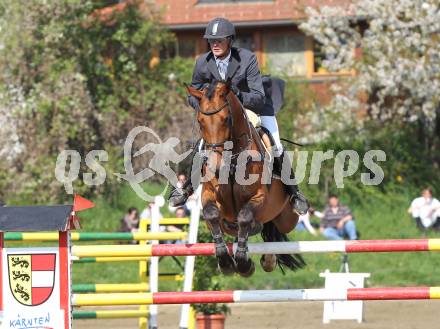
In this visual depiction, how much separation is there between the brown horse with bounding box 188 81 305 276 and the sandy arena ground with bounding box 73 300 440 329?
3.79 meters

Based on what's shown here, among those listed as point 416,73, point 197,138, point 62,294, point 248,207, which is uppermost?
point 416,73

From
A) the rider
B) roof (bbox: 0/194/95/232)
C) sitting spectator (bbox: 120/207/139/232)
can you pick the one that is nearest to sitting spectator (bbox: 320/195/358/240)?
sitting spectator (bbox: 120/207/139/232)

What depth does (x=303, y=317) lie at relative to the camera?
12.1 meters

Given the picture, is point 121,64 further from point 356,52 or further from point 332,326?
point 332,326

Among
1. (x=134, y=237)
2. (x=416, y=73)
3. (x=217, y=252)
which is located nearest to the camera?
(x=217, y=252)

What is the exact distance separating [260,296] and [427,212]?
33.1 feet

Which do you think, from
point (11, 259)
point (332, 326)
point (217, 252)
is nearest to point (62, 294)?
point (11, 259)

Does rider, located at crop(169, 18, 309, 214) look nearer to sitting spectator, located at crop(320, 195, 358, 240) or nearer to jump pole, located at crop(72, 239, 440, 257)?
jump pole, located at crop(72, 239, 440, 257)

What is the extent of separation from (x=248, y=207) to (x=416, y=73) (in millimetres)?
12729

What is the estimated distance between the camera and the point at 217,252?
699 centimetres

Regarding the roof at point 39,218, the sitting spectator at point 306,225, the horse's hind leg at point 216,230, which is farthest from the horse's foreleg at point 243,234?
the sitting spectator at point 306,225

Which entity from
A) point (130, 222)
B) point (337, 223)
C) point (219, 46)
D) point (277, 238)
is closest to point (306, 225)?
point (337, 223)

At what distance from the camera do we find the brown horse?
6.62 meters

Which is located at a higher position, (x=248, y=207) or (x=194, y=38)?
(x=194, y=38)
